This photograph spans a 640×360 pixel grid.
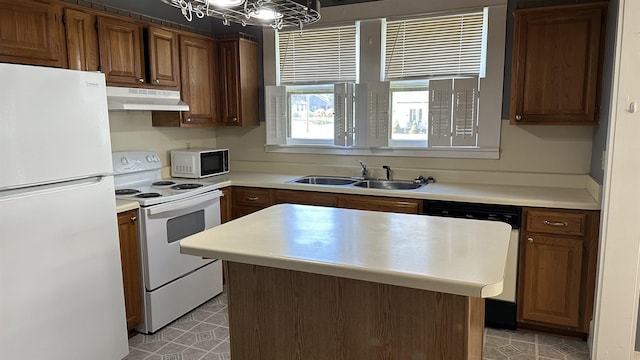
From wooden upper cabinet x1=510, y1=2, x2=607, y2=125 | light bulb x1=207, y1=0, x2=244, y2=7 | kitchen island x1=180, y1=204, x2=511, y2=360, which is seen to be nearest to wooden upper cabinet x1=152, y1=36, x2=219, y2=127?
kitchen island x1=180, y1=204, x2=511, y2=360

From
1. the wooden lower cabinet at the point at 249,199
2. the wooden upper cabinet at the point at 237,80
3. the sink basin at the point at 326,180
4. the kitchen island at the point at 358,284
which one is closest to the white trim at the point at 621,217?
the kitchen island at the point at 358,284

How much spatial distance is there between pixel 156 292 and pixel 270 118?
1918 mm

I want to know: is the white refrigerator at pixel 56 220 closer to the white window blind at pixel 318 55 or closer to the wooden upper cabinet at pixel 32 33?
the wooden upper cabinet at pixel 32 33

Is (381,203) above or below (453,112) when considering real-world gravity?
below

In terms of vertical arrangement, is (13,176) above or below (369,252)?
above

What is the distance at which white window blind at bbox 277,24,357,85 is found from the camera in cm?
387

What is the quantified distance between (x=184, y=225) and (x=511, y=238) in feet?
7.32

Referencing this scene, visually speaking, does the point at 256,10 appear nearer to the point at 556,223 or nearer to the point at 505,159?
the point at 556,223

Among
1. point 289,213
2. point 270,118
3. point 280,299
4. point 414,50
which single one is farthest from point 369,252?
point 270,118

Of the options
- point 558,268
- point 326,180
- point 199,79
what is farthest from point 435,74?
point 199,79

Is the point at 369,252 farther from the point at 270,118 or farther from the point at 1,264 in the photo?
the point at 270,118

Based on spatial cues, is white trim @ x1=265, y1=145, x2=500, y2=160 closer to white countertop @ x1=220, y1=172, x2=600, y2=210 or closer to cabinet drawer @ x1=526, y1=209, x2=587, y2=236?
white countertop @ x1=220, y1=172, x2=600, y2=210

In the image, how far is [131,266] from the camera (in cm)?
283

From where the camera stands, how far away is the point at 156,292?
9.68 ft
